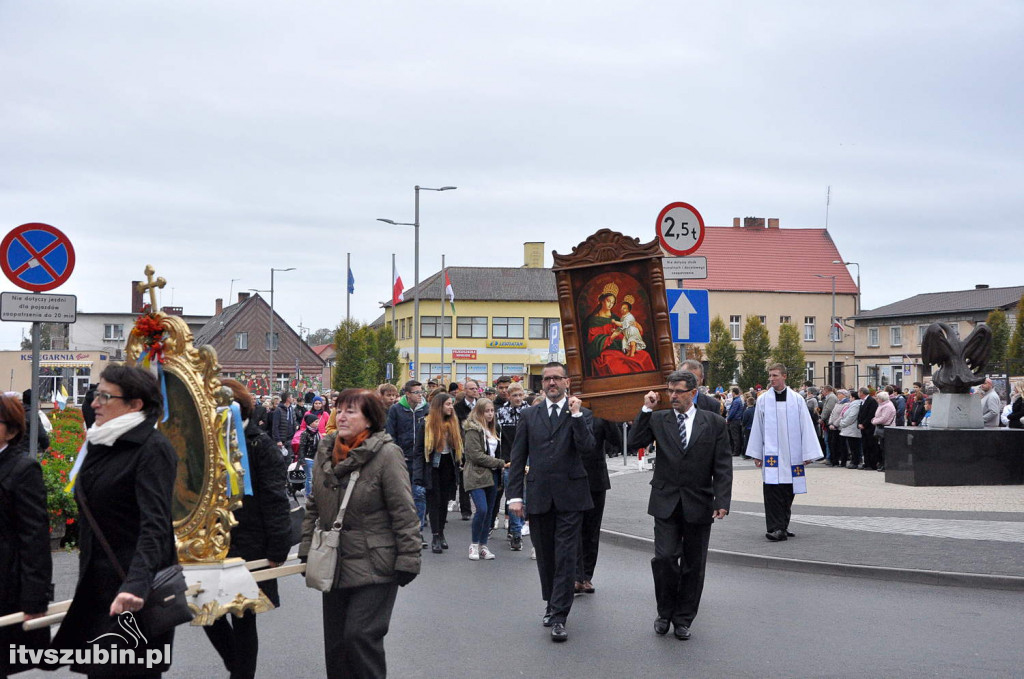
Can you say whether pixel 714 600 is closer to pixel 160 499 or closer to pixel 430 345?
pixel 160 499

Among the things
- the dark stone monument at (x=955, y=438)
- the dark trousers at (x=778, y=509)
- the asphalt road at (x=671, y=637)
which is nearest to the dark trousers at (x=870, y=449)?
the dark stone monument at (x=955, y=438)

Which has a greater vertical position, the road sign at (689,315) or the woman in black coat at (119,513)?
the road sign at (689,315)

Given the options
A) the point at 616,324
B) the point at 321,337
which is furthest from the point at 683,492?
the point at 321,337

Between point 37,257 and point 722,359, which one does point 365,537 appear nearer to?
point 37,257

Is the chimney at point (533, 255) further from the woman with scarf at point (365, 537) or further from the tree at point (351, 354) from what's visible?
the woman with scarf at point (365, 537)

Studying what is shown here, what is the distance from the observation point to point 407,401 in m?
13.9

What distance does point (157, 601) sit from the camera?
4.66 metres

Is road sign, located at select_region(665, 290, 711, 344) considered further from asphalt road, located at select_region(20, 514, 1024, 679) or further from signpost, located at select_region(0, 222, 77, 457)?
signpost, located at select_region(0, 222, 77, 457)

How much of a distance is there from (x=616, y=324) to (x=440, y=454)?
475cm

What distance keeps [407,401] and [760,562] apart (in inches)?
184

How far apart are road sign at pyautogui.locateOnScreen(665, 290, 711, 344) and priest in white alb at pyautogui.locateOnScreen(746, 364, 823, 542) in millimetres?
1270

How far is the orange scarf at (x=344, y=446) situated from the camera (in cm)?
577

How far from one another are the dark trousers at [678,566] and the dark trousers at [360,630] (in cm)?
311

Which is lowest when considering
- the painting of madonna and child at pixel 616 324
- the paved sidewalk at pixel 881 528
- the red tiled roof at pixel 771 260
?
the paved sidewalk at pixel 881 528
